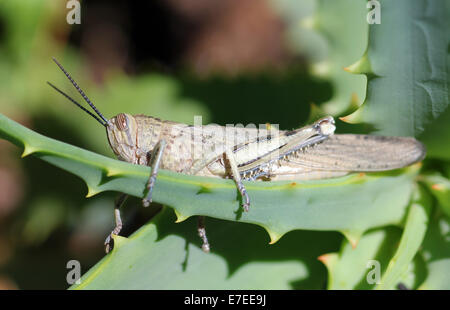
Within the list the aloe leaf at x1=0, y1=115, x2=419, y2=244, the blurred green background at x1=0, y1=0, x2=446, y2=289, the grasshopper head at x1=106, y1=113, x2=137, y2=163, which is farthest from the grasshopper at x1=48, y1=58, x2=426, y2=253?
the aloe leaf at x1=0, y1=115, x2=419, y2=244

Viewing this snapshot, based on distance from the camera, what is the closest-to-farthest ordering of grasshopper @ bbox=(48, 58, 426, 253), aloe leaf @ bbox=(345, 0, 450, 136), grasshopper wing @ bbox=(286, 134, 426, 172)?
aloe leaf @ bbox=(345, 0, 450, 136), grasshopper wing @ bbox=(286, 134, 426, 172), grasshopper @ bbox=(48, 58, 426, 253)

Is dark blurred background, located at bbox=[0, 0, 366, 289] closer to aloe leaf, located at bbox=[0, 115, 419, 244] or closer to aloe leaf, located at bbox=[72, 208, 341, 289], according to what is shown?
aloe leaf, located at bbox=[0, 115, 419, 244]

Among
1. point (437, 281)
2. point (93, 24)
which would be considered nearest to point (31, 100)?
point (93, 24)

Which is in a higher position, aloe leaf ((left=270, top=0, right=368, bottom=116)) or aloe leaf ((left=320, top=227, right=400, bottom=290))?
aloe leaf ((left=270, top=0, right=368, bottom=116))

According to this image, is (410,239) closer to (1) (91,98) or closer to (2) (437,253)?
→ (2) (437,253)

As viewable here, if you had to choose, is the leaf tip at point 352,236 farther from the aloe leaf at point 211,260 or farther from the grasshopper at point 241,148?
the grasshopper at point 241,148

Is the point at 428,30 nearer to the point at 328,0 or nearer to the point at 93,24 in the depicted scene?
the point at 328,0

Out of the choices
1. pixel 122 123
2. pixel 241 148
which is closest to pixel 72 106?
pixel 122 123
